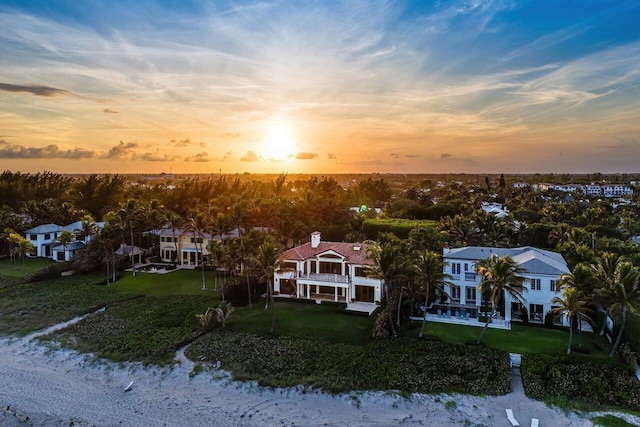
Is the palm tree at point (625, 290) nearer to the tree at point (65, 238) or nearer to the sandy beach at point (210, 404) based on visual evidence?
the sandy beach at point (210, 404)

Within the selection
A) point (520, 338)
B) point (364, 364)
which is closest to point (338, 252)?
point (364, 364)

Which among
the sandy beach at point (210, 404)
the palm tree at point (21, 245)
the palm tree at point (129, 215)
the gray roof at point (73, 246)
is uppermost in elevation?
the palm tree at point (129, 215)

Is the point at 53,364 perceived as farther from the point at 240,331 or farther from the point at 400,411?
the point at 400,411

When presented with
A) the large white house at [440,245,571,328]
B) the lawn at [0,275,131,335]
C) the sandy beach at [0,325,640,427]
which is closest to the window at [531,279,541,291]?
the large white house at [440,245,571,328]

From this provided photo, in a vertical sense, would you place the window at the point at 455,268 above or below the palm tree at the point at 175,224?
below

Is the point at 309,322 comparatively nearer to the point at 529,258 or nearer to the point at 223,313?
the point at 223,313

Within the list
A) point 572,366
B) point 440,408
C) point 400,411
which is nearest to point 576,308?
point 572,366

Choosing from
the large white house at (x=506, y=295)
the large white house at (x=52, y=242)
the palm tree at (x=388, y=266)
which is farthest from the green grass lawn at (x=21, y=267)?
the large white house at (x=506, y=295)
